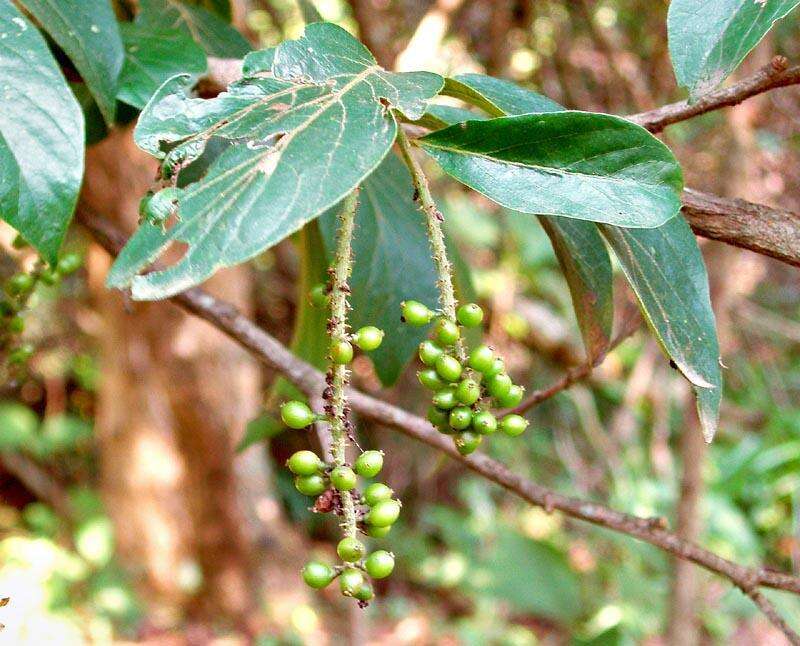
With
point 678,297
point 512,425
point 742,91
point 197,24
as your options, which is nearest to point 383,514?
point 512,425

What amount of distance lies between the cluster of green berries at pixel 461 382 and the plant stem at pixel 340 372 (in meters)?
0.05

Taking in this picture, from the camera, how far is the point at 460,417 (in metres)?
0.42

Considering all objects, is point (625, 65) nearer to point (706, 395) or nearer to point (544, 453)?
point (544, 453)

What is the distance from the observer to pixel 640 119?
0.50 meters

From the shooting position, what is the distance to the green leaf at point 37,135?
0.45 m

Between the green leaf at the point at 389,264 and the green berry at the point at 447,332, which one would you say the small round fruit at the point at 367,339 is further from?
the green leaf at the point at 389,264

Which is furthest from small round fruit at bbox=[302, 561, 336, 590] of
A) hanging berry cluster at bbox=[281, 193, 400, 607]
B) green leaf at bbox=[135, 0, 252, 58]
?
green leaf at bbox=[135, 0, 252, 58]

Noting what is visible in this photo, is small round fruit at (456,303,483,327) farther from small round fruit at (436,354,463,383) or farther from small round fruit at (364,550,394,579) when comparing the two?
small round fruit at (364,550,394,579)

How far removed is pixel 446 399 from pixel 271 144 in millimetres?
170

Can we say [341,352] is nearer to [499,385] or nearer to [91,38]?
[499,385]

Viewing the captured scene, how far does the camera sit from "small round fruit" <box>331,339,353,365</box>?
1.28 ft

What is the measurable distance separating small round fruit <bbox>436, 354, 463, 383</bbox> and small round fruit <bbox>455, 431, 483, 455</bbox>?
0.03 m

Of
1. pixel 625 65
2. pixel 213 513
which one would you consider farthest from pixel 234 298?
pixel 625 65

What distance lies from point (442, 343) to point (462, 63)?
2146 millimetres
